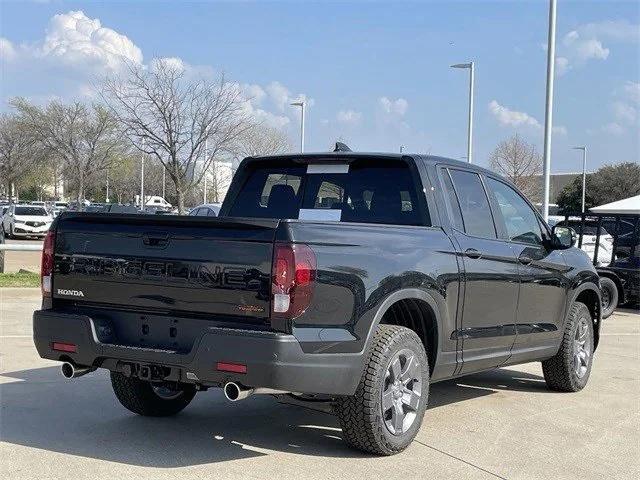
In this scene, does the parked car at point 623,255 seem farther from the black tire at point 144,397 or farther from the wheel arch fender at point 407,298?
the black tire at point 144,397

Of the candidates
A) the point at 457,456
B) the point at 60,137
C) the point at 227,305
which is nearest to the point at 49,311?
the point at 227,305

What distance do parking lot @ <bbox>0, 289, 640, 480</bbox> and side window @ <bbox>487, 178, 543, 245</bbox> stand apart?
145 centimetres

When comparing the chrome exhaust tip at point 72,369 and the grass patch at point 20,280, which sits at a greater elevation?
the chrome exhaust tip at point 72,369

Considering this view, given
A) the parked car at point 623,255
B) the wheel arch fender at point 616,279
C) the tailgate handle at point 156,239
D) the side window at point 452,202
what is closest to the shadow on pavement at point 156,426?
the tailgate handle at point 156,239

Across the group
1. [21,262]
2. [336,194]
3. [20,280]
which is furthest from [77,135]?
[336,194]

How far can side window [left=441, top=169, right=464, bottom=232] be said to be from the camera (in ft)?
20.1

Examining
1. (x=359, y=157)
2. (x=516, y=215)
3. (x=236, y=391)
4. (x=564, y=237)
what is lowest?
(x=236, y=391)

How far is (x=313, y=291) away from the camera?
4.68 meters

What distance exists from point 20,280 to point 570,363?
1096 centimetres

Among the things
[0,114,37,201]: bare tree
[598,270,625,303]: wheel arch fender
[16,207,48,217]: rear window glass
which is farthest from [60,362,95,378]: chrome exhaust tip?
[0,114,37,201]: bare tree

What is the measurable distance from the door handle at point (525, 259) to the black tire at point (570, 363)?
40.7 inches

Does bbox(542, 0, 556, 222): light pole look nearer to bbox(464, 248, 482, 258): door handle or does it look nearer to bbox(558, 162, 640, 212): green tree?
bbox(464, 248, 482, 258): door handle

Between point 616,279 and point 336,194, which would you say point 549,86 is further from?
point 336,194

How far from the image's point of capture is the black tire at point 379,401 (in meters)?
5.05
